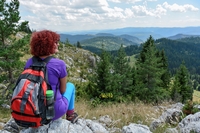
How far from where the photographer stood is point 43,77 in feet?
11.1

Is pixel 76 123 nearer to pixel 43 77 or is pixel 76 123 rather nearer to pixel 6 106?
pixel 43 77

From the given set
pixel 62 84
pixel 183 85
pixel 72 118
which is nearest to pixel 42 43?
pixel 62 84

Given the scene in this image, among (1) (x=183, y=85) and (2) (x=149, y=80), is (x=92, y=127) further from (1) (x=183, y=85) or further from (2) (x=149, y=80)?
(1) (x=183, y=85)

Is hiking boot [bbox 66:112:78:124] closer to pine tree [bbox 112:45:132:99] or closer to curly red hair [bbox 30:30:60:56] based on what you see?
curly red hair [bbox 30:30:60:56]

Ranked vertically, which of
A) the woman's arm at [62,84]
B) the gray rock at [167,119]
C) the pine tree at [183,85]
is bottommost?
the pine tree at [183,85]

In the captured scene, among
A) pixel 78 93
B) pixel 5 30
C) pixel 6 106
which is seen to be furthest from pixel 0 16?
pixel 78 93

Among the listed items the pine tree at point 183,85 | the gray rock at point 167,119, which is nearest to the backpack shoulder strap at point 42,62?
the gray rock at point 167,119

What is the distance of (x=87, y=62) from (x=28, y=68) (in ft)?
180

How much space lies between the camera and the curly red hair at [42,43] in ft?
11.6

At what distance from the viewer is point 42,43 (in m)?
3.54

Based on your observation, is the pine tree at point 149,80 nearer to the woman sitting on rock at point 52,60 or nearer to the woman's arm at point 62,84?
the woman's arm at point 62,84

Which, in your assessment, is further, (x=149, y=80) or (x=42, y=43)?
(x=149, y=80)

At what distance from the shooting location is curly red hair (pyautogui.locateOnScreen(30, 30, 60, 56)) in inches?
139

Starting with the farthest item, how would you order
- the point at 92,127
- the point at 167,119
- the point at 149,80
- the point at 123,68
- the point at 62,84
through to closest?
the point at 149,80, the point at 123,68, the point at 167,119, the point at 92,127, the point at 62,84
